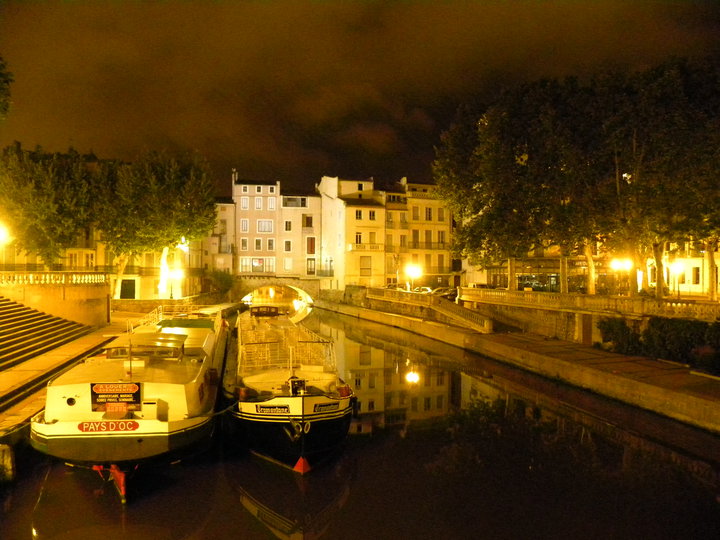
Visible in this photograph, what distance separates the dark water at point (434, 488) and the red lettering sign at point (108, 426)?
169cm

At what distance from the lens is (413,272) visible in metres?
54.8

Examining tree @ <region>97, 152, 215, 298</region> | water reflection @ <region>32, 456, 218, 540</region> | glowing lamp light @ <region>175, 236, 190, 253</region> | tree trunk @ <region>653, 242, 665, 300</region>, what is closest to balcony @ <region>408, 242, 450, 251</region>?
glowing lamp light @ <region>175, 236, 190, 253</region>

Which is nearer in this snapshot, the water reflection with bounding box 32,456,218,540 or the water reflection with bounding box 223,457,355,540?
the water reflection with bounding box 32,456,218,540

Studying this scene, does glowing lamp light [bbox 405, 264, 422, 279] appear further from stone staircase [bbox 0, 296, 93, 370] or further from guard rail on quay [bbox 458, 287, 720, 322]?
stone staircase [bbox 0, 296, 93, 370]

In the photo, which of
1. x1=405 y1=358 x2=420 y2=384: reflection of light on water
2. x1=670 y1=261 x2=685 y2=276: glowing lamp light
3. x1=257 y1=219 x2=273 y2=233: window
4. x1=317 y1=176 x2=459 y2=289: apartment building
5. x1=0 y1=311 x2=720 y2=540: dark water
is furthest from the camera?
x1=257 y1=219 x2=273 y2=233: window

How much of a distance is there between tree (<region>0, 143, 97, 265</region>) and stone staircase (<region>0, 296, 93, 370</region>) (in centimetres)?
1089

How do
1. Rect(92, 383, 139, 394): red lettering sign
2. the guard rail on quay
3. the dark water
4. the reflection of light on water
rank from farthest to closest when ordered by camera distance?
the reflection of light on water → the guard rail on quay → Rect(92, 383, 139, 394): red lettering sign → the dark water

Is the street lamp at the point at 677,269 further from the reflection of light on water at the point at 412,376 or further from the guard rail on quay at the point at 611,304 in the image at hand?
the reflection of light on water at the point at 412,376

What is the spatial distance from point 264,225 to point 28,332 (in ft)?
137

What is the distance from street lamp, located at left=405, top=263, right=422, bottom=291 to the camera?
54375 mm

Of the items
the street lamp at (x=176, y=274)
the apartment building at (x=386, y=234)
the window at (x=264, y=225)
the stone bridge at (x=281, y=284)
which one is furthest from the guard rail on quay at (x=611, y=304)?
the window at (x=264, y=225)

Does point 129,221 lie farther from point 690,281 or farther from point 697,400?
point 690,281

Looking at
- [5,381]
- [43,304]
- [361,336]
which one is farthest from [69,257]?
[5,381]

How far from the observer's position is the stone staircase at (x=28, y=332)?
58.2 ft
